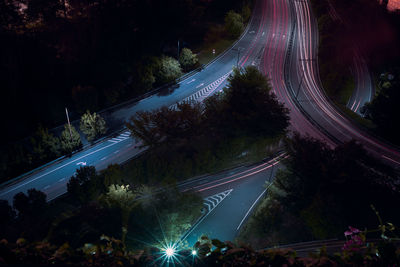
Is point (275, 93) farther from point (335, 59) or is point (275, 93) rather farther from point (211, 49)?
point (335, 59)

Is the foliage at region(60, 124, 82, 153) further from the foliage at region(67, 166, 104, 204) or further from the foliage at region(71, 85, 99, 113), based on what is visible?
the foliage at region(67, 166, 104, 204)

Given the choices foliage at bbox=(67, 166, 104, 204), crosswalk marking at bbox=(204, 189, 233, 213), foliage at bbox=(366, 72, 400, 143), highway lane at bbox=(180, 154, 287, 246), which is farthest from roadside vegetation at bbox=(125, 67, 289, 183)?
foliage at bbox=(366, 72, 400, 143)

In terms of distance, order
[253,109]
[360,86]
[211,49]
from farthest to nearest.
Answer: [211,49] → [360,86] → [253,109]

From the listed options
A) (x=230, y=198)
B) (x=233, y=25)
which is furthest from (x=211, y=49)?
(x=230, y=198)

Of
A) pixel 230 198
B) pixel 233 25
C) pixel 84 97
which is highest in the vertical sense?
pixel 233 25

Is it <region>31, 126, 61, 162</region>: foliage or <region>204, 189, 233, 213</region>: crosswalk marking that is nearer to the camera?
<region>204, 189, 233, 213</region>: crosswalk marking

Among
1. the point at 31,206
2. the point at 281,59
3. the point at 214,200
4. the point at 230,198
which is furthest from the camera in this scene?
the point at 281,59
